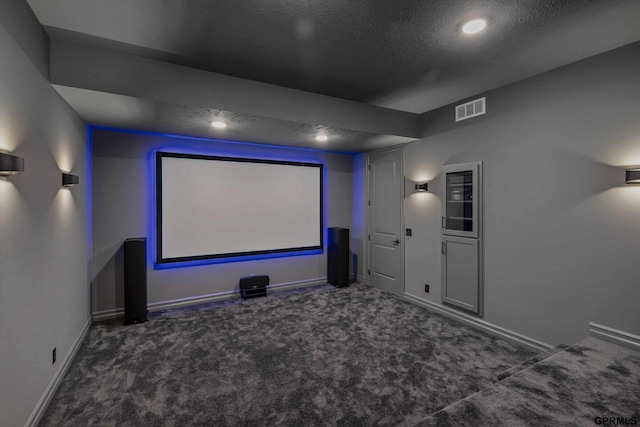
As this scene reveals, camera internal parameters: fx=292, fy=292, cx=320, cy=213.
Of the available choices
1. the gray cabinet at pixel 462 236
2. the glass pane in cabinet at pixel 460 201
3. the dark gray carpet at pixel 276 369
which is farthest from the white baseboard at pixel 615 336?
A: the glass pane in cabinet at pixel 460 201

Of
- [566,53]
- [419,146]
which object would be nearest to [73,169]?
[419,146]

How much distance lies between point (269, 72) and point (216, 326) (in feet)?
9.66

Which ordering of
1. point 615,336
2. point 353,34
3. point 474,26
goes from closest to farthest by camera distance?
point 474,26
point 353,34
point 615,336

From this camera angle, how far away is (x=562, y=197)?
9.09 feet

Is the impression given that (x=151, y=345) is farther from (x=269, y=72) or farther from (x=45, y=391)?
(x=269, y=72)

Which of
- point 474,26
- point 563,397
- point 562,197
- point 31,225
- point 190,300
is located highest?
point 474,26

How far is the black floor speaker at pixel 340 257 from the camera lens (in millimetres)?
5074

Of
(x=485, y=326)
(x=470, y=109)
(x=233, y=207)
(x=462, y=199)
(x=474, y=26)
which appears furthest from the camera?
(x=233, y=207)

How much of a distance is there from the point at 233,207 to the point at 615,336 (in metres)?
4.52

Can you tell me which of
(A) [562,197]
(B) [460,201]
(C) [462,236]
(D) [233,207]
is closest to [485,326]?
(C) [462,236]

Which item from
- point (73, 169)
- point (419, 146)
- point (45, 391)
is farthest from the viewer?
point (419, 146)

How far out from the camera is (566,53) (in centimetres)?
252

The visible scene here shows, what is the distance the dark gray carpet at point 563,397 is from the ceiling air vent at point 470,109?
8.61 ft

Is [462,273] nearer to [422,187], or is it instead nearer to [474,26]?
[422,187]
